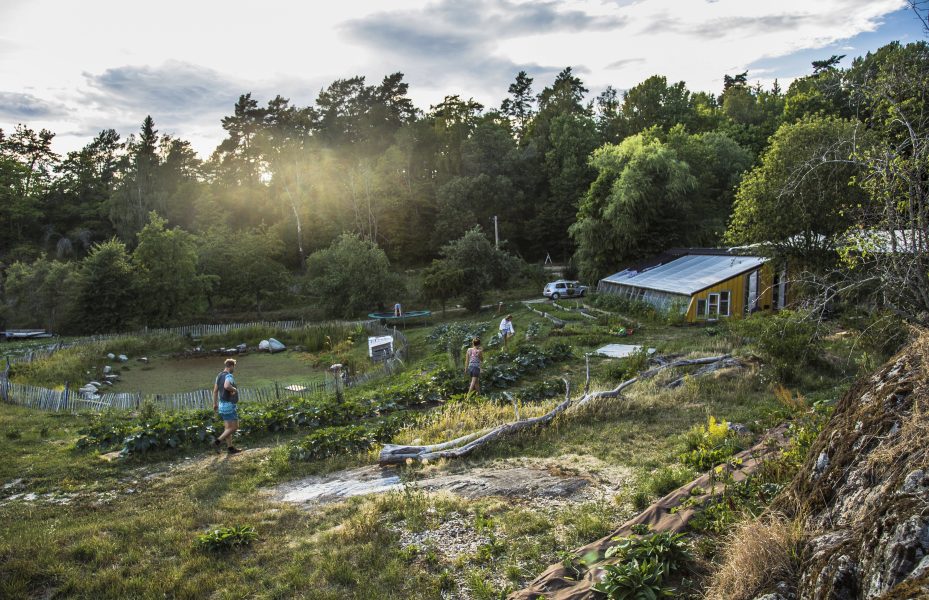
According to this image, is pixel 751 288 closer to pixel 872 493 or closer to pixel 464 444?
pixel 464 444

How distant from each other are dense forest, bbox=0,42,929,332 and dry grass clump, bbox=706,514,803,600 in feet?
72.7

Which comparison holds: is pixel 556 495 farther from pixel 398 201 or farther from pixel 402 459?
pixel 398 201

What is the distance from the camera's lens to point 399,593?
235 inches

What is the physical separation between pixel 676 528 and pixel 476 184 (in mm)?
53132

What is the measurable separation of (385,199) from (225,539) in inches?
2046

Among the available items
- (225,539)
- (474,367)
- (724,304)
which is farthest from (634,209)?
(225,539)

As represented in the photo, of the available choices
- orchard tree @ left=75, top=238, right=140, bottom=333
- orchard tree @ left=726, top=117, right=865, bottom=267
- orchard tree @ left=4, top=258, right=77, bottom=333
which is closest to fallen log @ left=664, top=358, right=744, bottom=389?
orchard tree @ left=726, top=117, right=865, bottom=267

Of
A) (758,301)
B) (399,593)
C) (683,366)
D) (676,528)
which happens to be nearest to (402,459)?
(399,593)

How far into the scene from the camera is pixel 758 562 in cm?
436

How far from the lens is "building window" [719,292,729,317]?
28.0m

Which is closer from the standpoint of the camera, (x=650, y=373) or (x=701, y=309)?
(x=650, y=373)

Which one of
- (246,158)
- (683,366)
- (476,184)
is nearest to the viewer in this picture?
(683,366)

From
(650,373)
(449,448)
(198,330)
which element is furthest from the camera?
(198,330)

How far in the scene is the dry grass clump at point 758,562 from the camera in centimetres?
425
